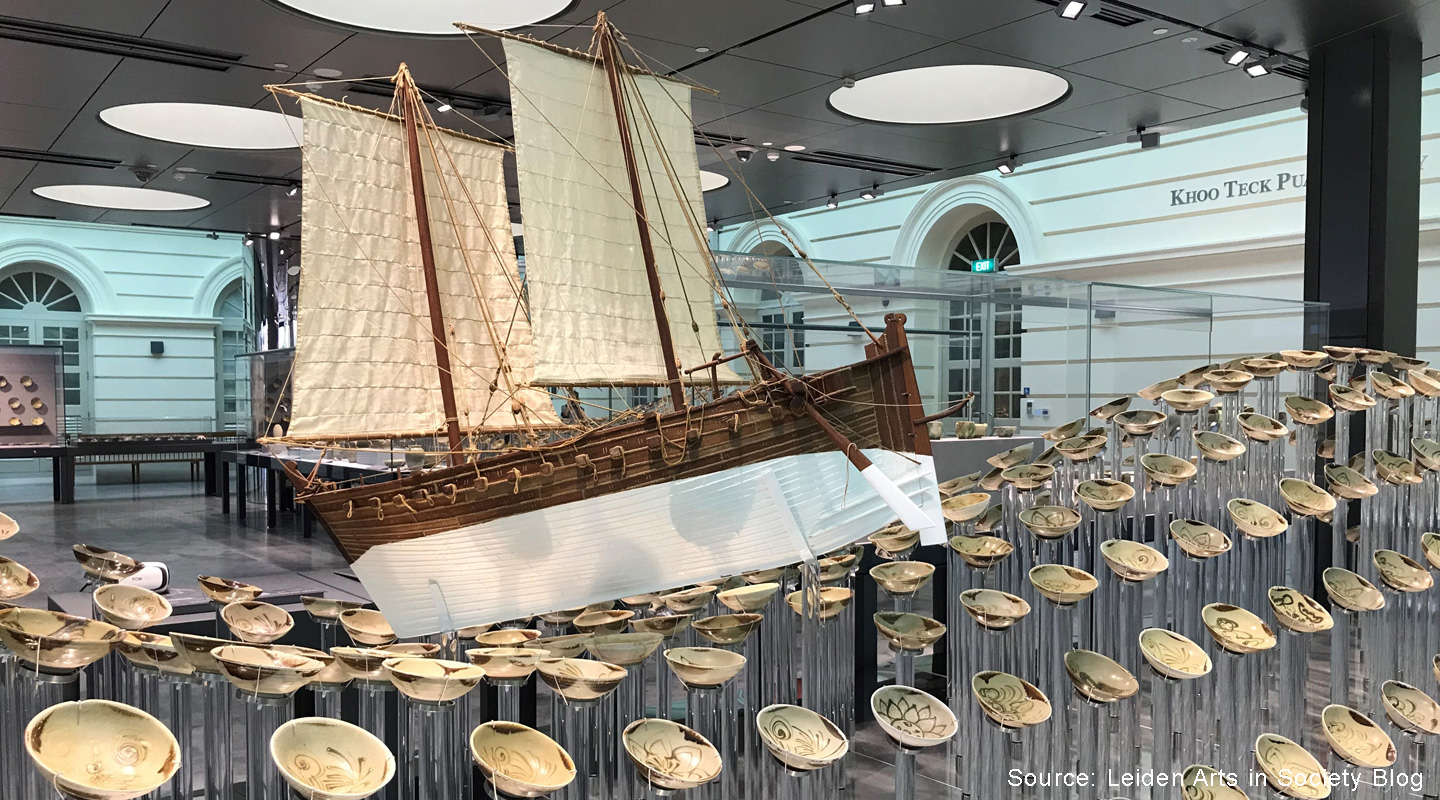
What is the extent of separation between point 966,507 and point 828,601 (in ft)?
3.46

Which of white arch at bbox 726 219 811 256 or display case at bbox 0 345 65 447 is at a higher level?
white arch at bbox 726 219 811 256

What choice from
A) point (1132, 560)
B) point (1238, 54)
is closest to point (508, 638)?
point (1132, 560)

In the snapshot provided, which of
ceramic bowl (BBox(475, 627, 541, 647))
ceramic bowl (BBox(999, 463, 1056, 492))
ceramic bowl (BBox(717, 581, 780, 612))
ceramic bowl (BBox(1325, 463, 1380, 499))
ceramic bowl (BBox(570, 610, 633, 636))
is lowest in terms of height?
ceramic bowl (BBox(475, 627, 541, 647))

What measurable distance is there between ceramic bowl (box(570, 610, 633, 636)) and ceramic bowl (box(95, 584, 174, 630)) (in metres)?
1.24

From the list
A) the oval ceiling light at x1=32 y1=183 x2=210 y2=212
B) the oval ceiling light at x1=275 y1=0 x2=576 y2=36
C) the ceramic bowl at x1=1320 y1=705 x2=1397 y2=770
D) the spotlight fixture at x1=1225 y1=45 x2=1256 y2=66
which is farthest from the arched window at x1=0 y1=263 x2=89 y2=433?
the ceramic bowl at x1=1320 y1=705 x2=1397 y2=770

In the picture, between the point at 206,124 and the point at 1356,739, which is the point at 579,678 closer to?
the point at 1356,739

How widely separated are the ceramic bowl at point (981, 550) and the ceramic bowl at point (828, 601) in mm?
547

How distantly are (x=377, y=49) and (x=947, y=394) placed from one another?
5.65 m

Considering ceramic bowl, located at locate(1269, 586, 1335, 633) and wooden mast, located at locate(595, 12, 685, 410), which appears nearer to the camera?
ceramic bowl, located at locate(1269, 586, 1335, 633)

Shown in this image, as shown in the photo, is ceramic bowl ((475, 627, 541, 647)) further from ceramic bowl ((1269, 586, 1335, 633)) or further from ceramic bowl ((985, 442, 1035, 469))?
ceramic bowl ((1269, 586, 1335, 633))

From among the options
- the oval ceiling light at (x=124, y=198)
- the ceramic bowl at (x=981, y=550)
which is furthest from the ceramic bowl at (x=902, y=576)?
the oval ceiling light at (x=124, y=198)

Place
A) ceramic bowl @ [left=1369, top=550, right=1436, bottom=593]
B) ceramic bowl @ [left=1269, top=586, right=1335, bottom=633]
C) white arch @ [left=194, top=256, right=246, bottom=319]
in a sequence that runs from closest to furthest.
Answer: ceramic bowl @ [left=1269, top=586, right=1335, bottom=633], ceramic bowl @ [left=1369, top=550, right=1436, bottom=593], white arch @ [left=194, top=256, right=246, bottom=319]

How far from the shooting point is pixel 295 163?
11.3m

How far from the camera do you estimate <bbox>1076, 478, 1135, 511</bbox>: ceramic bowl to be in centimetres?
454
